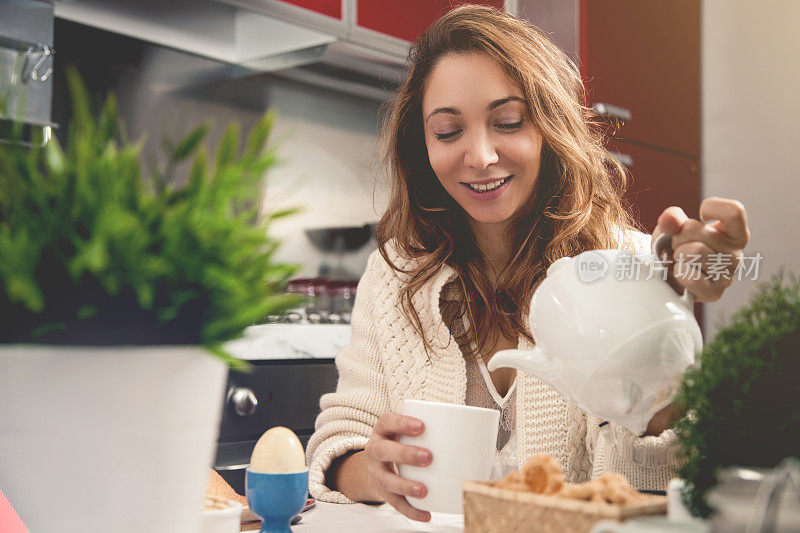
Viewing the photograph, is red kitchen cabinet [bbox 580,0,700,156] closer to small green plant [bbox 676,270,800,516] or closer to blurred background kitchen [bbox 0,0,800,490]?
blurred background kitchen [bbox 0,0,800,490]

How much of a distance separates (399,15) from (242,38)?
0.50 metres

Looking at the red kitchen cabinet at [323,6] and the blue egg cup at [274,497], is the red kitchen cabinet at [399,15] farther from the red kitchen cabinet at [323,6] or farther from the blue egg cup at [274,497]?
the blue egg cup at [274,497]

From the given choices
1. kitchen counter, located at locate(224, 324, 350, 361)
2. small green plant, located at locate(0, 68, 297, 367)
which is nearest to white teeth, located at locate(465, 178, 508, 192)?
kitchen counter, located at locate(224, 324, 350, 361)

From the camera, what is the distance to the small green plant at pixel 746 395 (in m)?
0.50

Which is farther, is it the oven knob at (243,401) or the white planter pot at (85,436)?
the oven knob at (243,401)

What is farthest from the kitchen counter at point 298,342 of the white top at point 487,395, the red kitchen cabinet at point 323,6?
the red kitchen cabinet at point 323,6

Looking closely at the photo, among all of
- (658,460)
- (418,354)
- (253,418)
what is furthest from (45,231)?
(253,418)

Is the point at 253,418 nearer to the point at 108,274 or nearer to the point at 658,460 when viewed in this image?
the point at 658,460

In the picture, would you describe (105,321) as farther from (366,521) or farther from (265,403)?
(265,403)

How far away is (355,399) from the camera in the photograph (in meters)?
1.36

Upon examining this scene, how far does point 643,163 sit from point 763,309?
8.15 feet

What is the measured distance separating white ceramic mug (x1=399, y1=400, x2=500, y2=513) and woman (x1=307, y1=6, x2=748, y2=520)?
1.55ft

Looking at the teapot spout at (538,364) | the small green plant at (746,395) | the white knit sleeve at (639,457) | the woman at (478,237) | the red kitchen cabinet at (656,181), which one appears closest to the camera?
the small green plant at (746,395)

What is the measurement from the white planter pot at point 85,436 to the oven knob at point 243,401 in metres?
1.53
